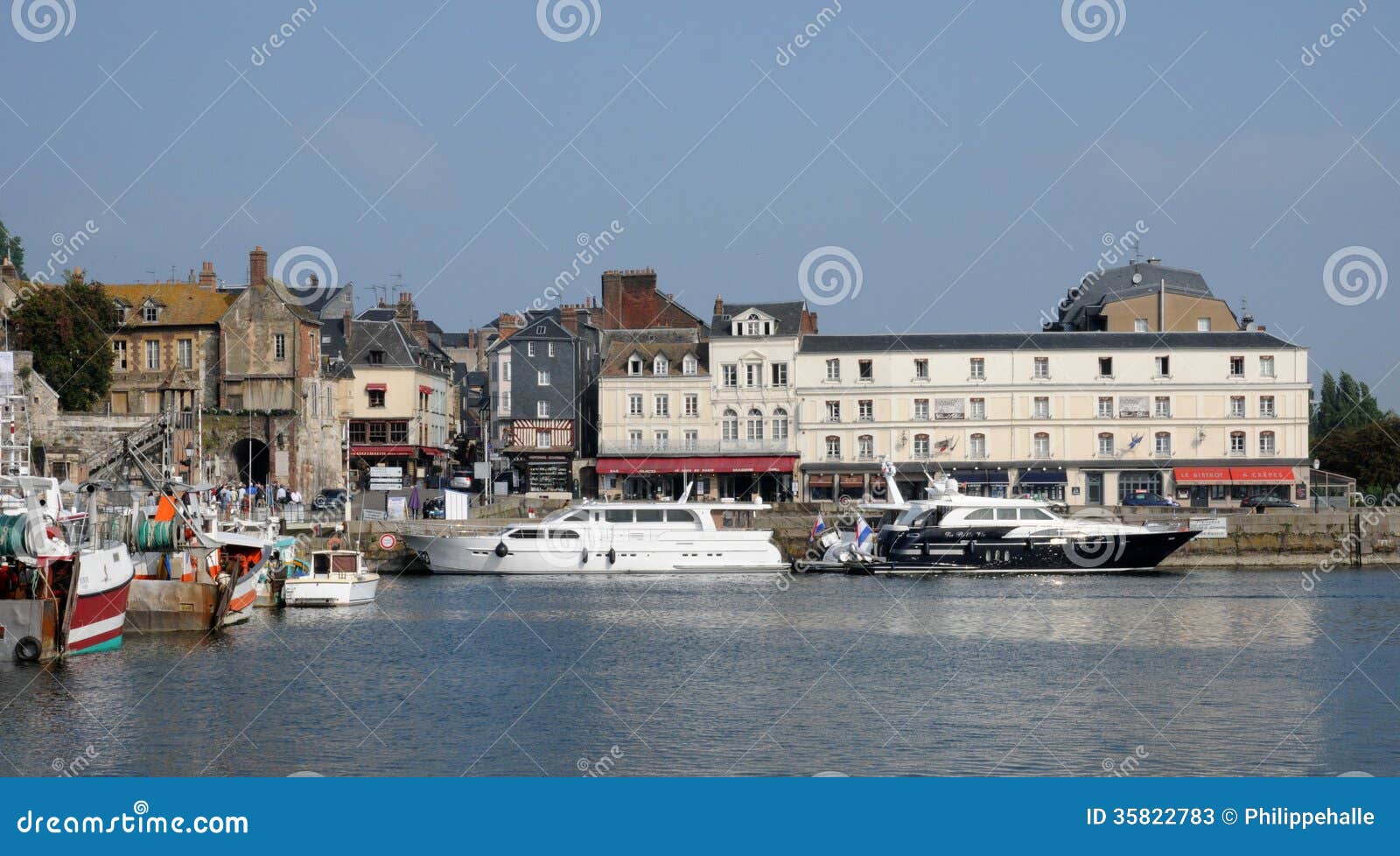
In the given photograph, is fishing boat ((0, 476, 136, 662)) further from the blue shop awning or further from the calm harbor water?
the blue shop awning

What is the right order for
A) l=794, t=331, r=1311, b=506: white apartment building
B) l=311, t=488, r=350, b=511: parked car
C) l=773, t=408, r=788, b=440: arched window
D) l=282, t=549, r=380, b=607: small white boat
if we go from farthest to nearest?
l=773, t=408, r=788, b=440: arched window < l=794, t=331, r=1311, b=506: white apartment building < l=311, t=488, r=350, b=511: parked car < l=282, t=549, r=380, b=607: small white boat

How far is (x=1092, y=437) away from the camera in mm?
81938

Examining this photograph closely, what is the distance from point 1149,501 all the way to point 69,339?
48030 millimetres

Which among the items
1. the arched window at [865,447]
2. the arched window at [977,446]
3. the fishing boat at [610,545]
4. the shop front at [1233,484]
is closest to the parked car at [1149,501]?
the shop front at [1233,484]

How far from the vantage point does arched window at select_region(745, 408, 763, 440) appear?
83.7 m

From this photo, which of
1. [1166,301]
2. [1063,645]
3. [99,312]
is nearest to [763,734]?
[1063,645]

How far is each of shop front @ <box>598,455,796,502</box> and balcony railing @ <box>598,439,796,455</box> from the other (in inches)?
11.3

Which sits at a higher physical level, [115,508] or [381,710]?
[115,508]

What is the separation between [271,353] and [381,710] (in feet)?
167

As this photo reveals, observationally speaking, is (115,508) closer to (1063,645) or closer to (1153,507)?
(1063,645)

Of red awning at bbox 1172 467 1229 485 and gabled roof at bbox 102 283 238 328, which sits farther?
red awning at bbox 1172 467 1229 485

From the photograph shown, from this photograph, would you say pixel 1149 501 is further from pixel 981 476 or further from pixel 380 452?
pixel 380 452

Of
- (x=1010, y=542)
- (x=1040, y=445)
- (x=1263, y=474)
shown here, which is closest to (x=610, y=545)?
(x=1010, y=542)

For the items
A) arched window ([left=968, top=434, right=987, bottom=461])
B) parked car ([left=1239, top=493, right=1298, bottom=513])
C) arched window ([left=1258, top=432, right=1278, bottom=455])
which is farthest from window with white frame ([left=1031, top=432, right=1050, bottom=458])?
arched window ([left=1258, top=432, right=1278, bottom=455])
